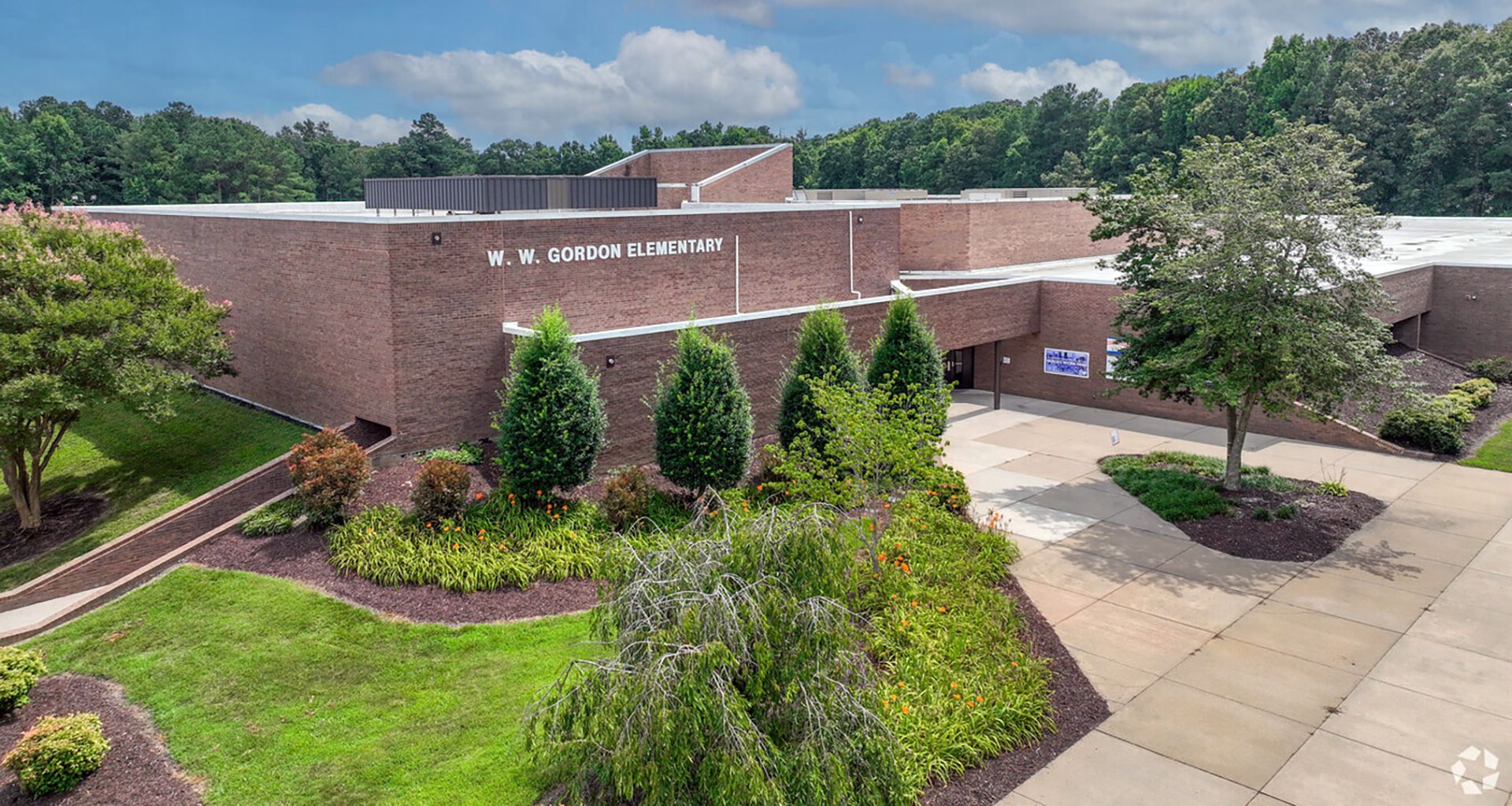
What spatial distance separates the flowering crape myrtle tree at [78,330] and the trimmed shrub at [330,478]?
473 centimetres

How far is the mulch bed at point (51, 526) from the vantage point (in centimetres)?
2122

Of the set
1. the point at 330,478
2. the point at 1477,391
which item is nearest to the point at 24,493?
the point at 330,478

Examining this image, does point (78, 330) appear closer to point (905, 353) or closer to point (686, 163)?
point (905, 353)

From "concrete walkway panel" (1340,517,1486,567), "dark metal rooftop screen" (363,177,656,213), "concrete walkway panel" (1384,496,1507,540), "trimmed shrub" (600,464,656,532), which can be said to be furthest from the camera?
"dark metal rooftop screen" (363,177,656,213)

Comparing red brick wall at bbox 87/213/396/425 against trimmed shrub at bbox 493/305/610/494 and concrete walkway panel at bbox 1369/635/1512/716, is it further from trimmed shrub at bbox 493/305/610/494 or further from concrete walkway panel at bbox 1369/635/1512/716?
concrete walkway panel at bbox 1369/635/1512/716

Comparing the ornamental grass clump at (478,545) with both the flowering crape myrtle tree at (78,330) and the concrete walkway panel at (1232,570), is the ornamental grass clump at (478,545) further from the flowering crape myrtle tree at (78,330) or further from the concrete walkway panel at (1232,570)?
the concrete walkway panel at (1232,570)

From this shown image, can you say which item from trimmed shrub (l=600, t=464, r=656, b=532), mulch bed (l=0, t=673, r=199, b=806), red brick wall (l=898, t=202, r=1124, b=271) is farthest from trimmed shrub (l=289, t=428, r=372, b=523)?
red brick wall (l=898, t=202, r=1124, b=271)

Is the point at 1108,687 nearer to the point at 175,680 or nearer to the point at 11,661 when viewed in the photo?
the point at 175,680

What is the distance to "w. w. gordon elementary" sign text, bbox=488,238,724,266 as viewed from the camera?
22.8 meters

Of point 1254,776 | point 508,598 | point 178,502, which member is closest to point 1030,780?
point 1254,776

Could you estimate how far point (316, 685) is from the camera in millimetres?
13383

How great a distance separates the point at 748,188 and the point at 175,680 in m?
34.2

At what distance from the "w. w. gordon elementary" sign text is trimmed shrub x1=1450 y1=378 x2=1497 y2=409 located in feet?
72.8

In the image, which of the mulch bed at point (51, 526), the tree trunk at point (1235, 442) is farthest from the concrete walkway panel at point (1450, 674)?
the mulch bed at point (51, 526)
